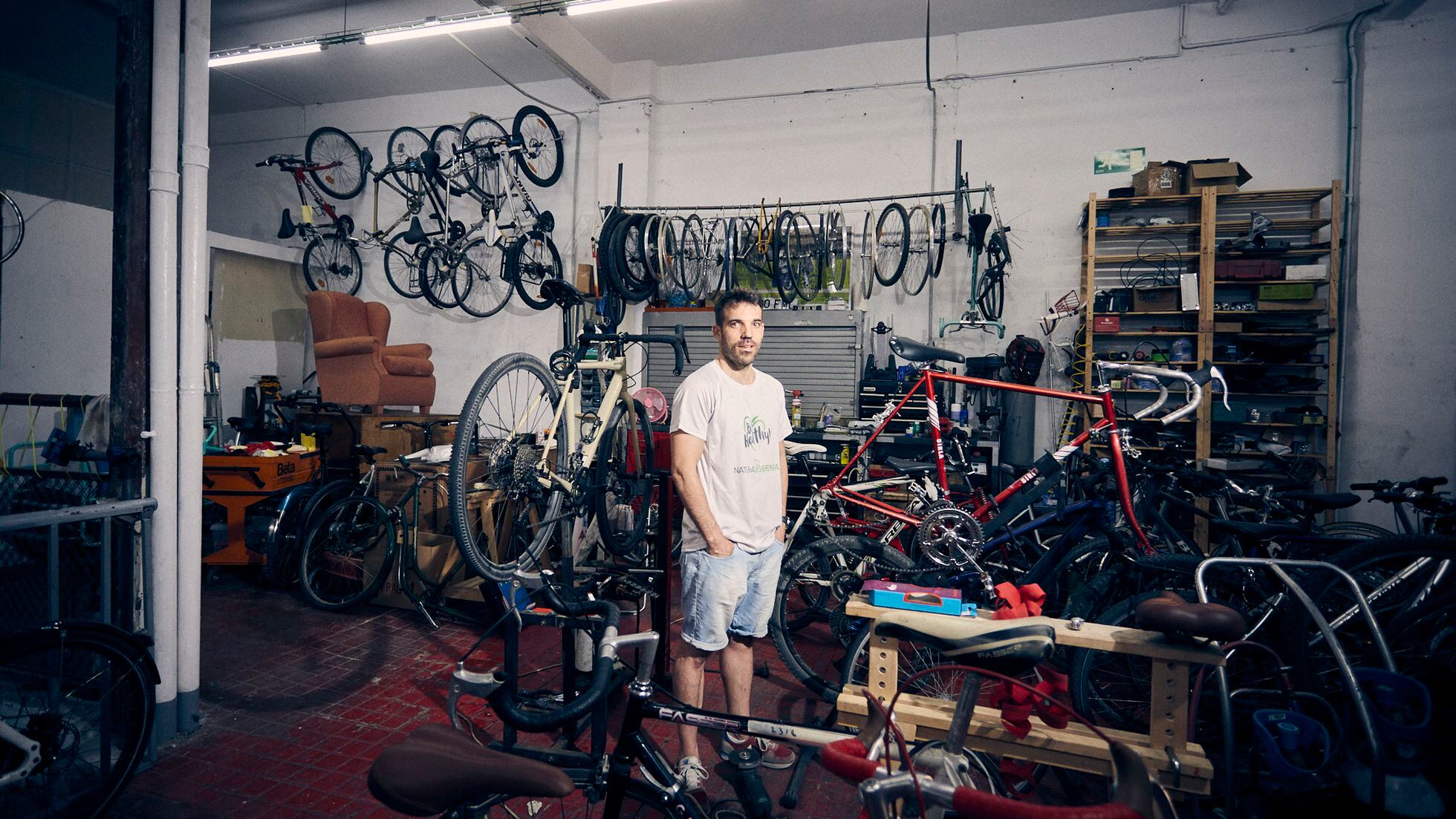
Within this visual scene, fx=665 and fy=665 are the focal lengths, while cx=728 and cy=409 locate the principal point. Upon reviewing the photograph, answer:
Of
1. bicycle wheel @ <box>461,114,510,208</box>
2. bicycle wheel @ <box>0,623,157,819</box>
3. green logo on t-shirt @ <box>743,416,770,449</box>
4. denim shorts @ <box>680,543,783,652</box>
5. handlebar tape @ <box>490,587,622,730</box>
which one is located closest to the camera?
handlebar tape @ <box>490,587,622,730</box>

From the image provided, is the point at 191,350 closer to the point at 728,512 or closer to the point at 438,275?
the point at 728,512

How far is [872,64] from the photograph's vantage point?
607 cm

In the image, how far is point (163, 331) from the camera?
8.34 ft

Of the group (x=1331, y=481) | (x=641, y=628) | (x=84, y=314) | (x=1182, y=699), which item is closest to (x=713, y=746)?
(x=641, y=628)

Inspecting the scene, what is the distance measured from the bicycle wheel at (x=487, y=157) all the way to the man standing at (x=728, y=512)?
16.2ft

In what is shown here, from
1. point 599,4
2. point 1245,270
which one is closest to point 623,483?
point 599,4

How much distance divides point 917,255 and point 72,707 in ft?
19.3

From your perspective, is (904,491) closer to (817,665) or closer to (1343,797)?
(817,665)

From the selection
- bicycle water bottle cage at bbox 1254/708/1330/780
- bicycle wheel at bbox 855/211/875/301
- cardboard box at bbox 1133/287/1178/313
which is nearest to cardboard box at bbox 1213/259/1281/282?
cardboard box at bbox 1133/287/1178/313

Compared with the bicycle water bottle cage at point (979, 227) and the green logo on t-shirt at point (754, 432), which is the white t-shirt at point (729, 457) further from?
the bicycle water bottle cage at point (979, 227)

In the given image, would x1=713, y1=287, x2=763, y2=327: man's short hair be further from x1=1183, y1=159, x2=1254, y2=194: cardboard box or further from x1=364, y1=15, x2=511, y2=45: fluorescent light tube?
x1=1183, y1=159, x2=1254, y2=194: cardboard box

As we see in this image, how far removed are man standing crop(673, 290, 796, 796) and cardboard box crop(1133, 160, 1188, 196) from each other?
14.2 feet

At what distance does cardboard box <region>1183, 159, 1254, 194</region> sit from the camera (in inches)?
194

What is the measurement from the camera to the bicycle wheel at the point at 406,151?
687 cm
